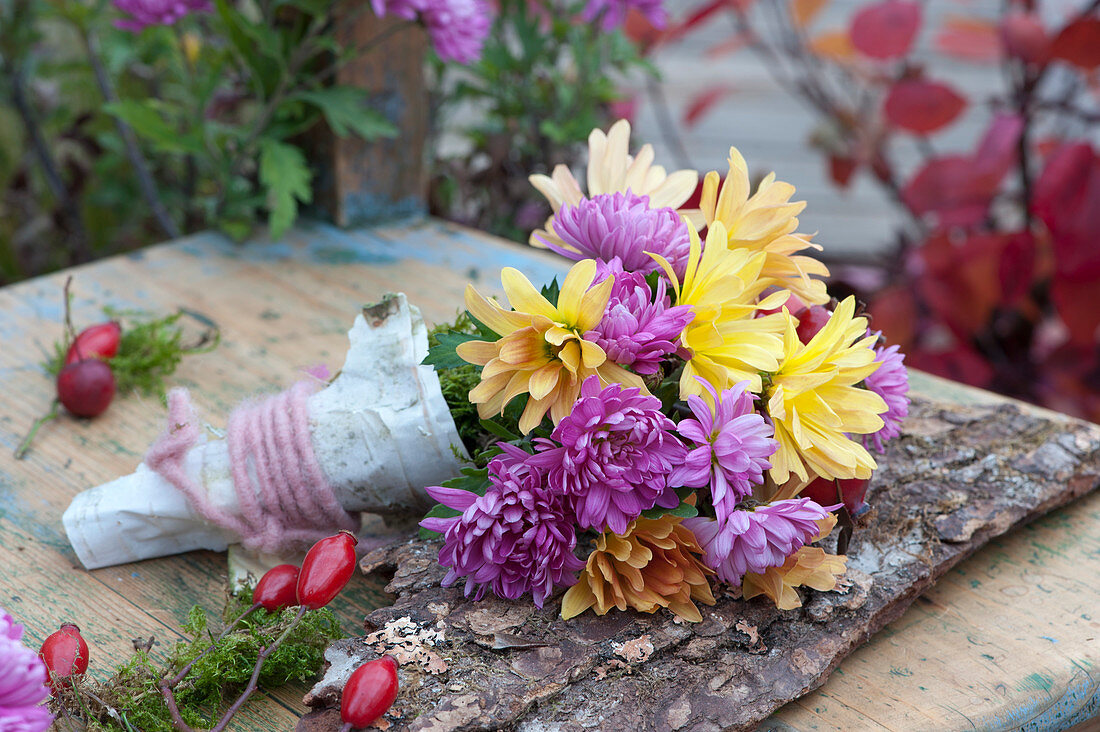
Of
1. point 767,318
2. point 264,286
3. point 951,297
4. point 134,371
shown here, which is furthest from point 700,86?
point 767,318

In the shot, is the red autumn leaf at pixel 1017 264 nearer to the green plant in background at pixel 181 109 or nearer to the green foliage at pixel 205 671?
the green plant in background at pixel 181 109

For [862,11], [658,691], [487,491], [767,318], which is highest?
[862,11]

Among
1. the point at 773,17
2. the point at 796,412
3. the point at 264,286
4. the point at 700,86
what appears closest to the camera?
the point at 796,412

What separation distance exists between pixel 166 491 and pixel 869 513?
0.69 m

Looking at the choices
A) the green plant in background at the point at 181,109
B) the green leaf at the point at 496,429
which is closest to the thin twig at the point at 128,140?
the green plant in background at the point at 181,109

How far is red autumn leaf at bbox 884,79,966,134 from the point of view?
1.82 meters

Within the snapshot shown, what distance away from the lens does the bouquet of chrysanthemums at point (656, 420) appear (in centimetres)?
69

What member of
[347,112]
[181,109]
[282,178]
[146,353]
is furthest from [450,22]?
[146,353]

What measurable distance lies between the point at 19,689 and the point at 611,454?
1.38ft

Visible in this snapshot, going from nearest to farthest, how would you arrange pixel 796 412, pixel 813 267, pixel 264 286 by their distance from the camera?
pixel 796 412 → pixel 813 267 → pixel 264 286

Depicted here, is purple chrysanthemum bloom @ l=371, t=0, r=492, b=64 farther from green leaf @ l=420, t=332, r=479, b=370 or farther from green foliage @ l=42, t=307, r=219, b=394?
green leaf @ l=420, t=332, r=479, b=370

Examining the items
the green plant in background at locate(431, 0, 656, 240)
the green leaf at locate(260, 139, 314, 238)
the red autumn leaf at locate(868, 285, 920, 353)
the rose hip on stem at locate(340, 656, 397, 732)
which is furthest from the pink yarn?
the red autumn leaf at locate(868, 285, 920, 353)

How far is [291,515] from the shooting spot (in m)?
0.89

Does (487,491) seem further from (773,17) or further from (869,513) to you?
(773,17)
